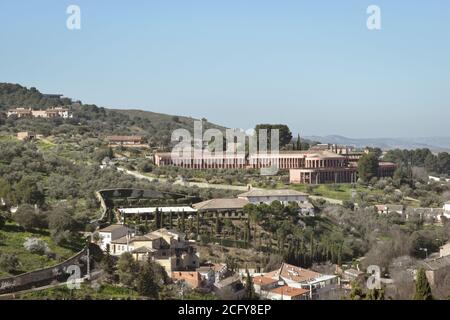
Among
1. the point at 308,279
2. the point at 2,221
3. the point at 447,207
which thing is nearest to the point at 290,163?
the point at 447,207

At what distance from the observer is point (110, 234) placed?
28.7 metres

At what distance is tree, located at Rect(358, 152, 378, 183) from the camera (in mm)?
49438

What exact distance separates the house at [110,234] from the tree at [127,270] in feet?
13.0

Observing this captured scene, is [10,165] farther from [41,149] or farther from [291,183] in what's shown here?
[291,183]

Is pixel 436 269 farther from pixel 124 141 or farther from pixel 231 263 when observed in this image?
pixel 124 141

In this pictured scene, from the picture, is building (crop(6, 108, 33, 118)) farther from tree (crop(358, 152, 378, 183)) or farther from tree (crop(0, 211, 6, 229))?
tree (crop(0, 211, 6, 229))

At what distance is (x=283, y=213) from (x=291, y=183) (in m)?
10.4

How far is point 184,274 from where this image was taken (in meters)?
25.5

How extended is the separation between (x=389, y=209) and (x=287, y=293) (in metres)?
17.7

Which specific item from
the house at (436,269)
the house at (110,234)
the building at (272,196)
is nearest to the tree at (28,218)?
the house at (110,234)

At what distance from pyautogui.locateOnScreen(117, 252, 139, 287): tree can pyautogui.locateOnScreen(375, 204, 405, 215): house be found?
19.8 meters

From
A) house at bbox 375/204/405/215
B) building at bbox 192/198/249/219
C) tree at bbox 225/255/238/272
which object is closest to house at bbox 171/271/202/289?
tree at bbox 225/255/238/272
